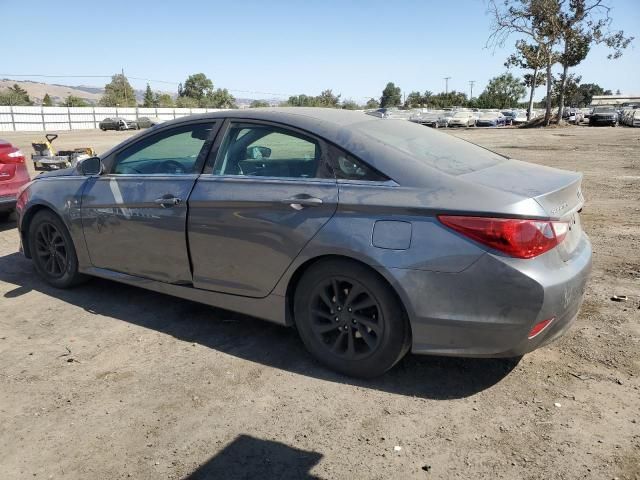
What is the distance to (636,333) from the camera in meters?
3.66

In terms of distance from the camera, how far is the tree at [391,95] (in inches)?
4512

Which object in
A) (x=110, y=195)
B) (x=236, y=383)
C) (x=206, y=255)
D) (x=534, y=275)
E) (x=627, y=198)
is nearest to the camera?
(x=534, y=275)

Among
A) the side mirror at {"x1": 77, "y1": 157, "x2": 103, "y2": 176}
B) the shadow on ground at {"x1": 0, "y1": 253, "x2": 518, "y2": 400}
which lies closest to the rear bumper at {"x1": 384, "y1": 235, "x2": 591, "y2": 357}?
the shadow on ground at {"x1": 0, "y1": 253, "x2": 518, "y2": 400}

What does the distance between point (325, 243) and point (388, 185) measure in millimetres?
488

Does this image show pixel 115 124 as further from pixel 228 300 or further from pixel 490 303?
pixel 490 303

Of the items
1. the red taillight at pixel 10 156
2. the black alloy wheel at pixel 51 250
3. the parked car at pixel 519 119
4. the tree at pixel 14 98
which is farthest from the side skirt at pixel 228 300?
the tree at pixel 14 98

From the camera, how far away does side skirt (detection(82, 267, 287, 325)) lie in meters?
3.37

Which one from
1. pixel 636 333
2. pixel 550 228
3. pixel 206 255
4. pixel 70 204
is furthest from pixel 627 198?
pixel 70 204

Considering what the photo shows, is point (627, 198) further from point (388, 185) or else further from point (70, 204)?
point (70, 204)

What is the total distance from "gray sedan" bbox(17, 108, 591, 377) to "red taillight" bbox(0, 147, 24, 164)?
3.36 metres

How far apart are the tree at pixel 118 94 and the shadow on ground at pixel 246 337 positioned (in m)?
86.6

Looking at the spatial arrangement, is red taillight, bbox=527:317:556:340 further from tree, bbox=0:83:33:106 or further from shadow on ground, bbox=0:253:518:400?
tree, bbox=0:83:33:106

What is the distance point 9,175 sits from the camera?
6883mm

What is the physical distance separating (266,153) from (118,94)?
102107 millimetres
